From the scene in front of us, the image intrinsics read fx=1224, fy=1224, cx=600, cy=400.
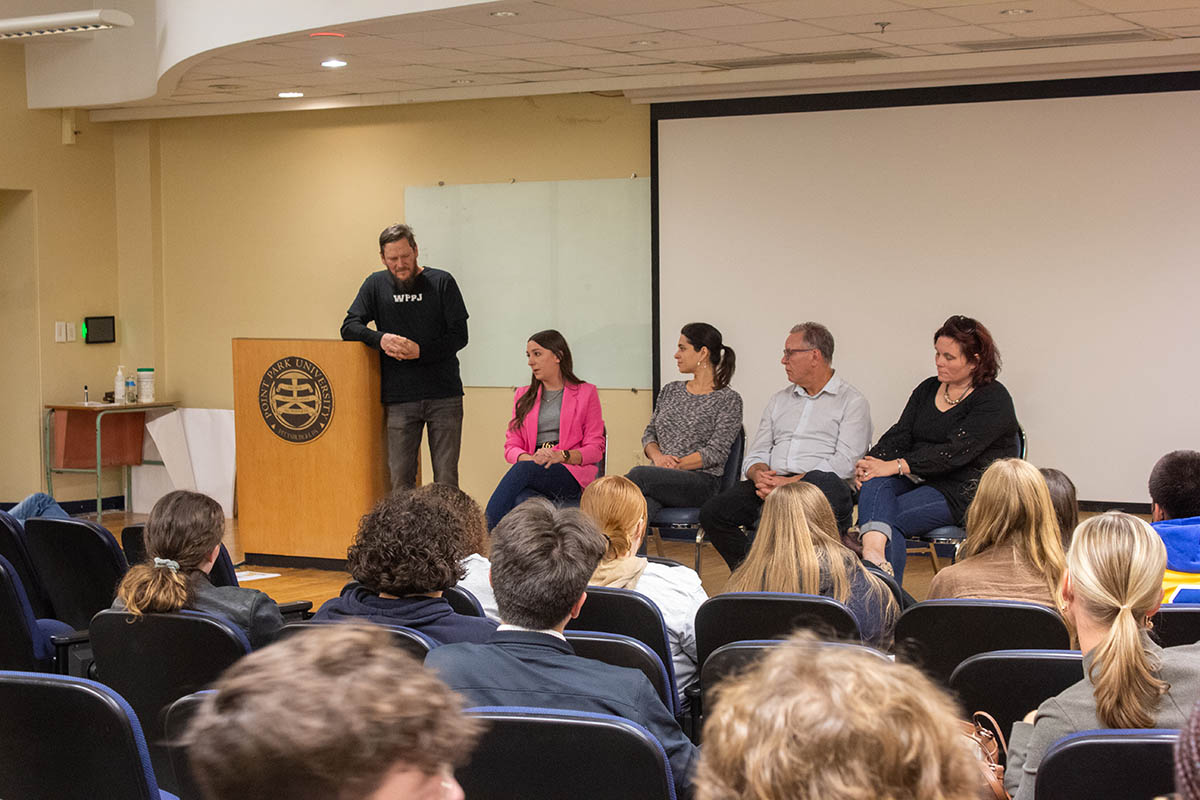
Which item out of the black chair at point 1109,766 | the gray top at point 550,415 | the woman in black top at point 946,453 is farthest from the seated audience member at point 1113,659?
the gray top at point 550,415

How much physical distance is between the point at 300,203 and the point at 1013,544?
6.72 meters

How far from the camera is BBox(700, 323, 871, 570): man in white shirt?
18.0ft

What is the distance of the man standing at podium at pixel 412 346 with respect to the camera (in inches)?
249

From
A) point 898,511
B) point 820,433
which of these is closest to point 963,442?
point 898,511

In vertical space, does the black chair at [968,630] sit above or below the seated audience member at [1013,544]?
below

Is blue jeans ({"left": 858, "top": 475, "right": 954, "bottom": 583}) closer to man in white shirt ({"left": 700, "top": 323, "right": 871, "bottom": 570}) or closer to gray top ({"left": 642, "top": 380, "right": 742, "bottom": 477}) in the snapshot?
man in white shirt ({"left": 700, "top": 323, "right": 871, "bottom": 570})

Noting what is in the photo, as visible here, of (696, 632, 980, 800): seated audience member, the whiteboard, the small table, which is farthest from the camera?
the small table

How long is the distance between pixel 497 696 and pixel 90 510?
824cm

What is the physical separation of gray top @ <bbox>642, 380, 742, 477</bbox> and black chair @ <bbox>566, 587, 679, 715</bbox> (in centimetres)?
274

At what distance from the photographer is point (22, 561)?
4.27 metres

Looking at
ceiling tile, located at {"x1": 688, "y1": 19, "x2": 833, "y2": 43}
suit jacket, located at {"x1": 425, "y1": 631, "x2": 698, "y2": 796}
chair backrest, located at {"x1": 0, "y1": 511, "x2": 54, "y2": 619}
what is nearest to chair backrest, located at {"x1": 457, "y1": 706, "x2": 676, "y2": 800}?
suit jacket, located at {"x1": 425, "y1": 631, "x2": 698, "y2": 796}

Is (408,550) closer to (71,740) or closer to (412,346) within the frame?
(71,740)

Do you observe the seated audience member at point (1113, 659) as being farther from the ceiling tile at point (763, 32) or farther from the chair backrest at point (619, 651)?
the ceiling tile at point (763, 32)

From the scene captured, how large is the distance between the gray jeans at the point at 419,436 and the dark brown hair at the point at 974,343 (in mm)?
2597
